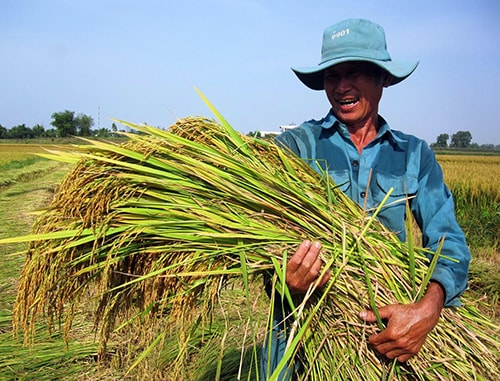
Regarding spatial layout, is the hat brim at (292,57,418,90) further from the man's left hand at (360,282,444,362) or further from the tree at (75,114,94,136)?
the tree at (75,114,94,136)

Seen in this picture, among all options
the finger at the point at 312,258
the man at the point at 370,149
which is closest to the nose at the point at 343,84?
the man at the point at 370,149

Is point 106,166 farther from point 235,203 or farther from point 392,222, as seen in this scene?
point 392,222

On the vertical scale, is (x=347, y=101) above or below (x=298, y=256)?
above

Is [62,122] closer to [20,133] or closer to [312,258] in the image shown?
[20,133]

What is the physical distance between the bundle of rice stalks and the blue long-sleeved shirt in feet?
0.63

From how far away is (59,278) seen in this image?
1333 millimetres

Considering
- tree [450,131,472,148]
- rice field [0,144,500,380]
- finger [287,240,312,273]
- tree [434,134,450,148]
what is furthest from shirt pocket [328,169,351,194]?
tree [450,131,472,148]

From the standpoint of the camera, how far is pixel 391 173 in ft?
5.67

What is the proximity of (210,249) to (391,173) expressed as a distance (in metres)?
0.80

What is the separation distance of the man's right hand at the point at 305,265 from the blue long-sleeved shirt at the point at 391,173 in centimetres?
36

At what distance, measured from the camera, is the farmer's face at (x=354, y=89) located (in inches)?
66.9

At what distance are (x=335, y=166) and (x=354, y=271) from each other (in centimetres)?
54

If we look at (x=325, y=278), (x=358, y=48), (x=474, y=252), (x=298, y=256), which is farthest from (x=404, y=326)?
(x=474, y=252)

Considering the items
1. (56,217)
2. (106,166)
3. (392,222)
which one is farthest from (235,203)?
(392,222)
